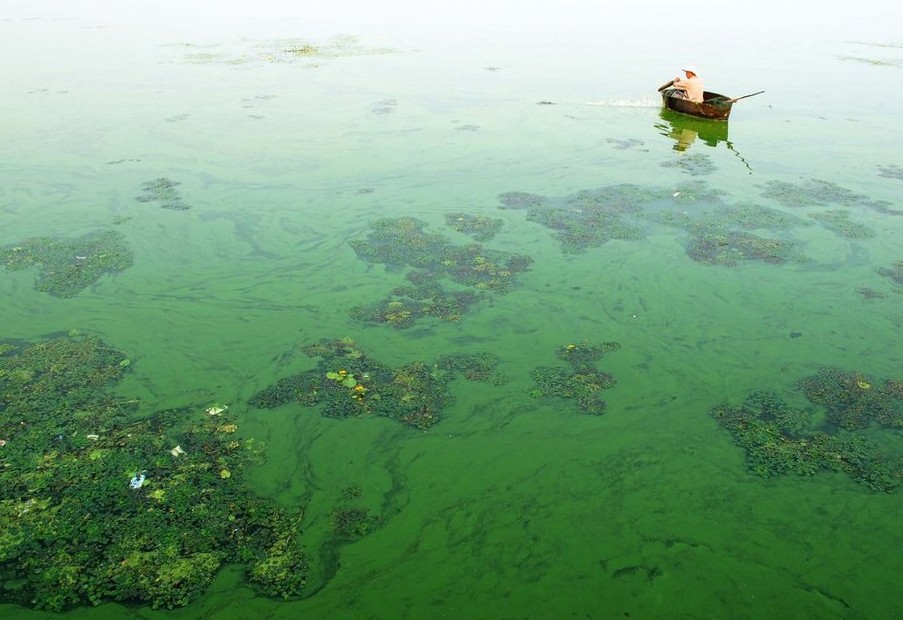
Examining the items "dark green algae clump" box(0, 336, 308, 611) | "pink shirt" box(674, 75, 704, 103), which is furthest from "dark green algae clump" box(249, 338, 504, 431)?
"pink shirt" box(674, 75, 704, 103)

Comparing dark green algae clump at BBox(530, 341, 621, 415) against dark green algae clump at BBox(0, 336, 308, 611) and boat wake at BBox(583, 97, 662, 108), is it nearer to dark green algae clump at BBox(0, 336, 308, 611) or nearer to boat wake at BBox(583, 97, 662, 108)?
dark green algae clump at BBox(0, 336, 308, 611)

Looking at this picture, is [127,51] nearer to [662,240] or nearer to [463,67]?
[463,67]

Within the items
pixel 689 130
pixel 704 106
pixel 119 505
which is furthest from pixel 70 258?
pixel 704 106

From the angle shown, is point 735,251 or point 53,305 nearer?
point 53,305

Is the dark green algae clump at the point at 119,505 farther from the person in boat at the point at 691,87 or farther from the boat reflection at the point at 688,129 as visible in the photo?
the person in boat at the point at 691,87

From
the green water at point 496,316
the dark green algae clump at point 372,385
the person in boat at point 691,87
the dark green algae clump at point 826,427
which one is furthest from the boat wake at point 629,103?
the dark green algae clump at point 372,385

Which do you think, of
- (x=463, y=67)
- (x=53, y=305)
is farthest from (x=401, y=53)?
(x=53, y=305)
